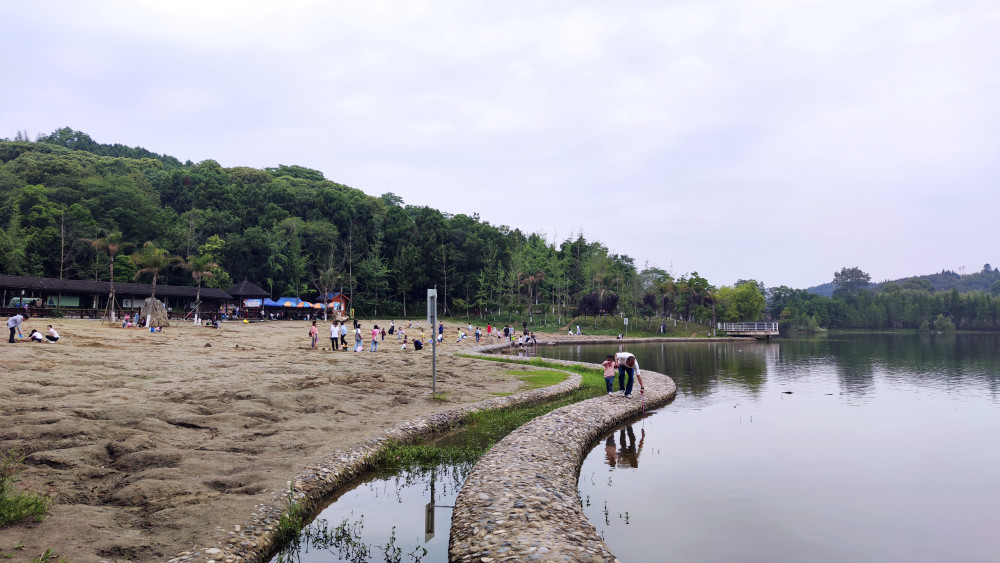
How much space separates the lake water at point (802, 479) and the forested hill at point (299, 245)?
59.7m

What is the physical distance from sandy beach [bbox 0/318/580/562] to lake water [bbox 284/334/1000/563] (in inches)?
75.7

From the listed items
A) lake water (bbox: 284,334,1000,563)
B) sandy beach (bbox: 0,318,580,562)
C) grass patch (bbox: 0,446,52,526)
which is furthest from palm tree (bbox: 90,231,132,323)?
lake water (bbox: 284,334,1000,563)

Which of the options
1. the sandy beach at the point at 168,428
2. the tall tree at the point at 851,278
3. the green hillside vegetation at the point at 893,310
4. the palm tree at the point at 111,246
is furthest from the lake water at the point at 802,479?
the tall tree at the point at 851,278

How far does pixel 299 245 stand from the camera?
83.3m

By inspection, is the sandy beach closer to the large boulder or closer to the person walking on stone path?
the person walking on stone path

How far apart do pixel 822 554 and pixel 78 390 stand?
56.7ft

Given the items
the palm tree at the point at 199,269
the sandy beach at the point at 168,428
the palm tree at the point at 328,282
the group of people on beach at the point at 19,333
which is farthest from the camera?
the palm tree at the point at 328,282

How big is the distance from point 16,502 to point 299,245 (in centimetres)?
8018

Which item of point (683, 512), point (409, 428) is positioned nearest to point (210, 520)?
point (409, 428)

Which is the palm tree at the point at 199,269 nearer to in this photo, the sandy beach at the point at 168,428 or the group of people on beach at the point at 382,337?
the group of people on beach at the point at 382,337

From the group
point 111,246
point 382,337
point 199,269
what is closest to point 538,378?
point 382,337

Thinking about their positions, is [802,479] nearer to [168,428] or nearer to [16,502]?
[168,428]

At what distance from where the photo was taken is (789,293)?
13112 cm

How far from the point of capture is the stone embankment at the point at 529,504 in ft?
24.5
